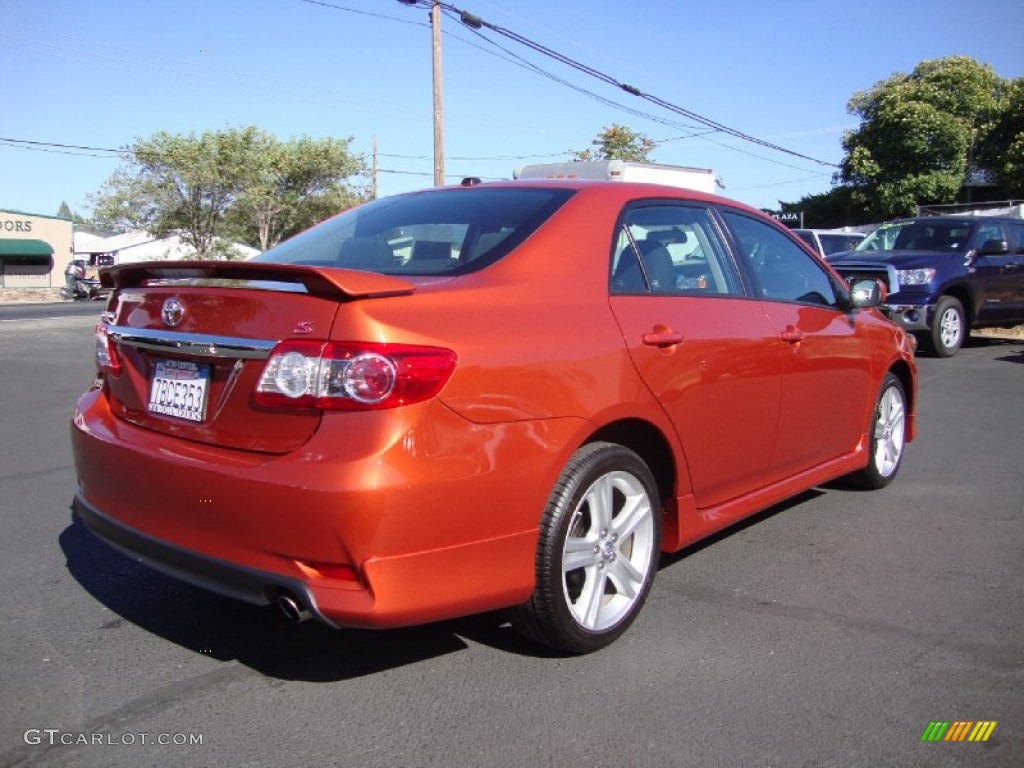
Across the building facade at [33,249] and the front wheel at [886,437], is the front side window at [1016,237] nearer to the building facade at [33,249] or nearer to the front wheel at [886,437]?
the front wheel at [886,437]

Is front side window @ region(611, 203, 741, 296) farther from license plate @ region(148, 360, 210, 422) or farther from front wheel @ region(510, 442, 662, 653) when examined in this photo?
license plate @ region(148, 360, 210, 422)

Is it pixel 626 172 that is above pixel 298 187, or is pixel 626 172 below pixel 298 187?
below

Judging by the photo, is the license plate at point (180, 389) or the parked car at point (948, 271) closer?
the license plate at point (180, 389)

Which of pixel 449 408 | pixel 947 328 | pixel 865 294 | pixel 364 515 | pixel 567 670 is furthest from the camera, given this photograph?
pixel 947 328

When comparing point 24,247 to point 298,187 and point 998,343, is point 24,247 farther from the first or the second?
point 998,343

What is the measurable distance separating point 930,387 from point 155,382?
8.53 meters

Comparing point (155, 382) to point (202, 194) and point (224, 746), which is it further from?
point (202, 194)

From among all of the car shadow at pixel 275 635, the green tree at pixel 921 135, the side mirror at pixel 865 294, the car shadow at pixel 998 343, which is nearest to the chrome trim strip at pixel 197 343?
the car shadow at pixel 275 635

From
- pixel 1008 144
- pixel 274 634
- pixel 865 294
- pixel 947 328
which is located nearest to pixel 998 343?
pixel 947 328

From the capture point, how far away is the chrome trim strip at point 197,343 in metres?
2.70

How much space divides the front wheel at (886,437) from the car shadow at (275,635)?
110 inches

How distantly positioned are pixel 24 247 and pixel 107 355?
178 ft

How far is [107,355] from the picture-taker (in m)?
3.33

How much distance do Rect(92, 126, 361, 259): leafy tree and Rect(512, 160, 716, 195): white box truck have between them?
90.6ft
